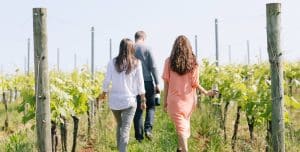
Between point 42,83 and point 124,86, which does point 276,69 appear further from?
point 42,83

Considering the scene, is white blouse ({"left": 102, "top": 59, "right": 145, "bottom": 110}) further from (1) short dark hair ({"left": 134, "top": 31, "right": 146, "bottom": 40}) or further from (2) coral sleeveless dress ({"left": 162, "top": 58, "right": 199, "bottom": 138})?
(1) short dark hair ({"left": 134, "top": 31, "right": 146, "bottom": 40})

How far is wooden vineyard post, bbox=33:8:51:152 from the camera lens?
21.0 feet

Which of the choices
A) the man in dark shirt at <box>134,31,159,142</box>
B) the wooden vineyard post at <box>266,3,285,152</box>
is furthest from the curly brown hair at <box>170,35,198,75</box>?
the man in dark shirt at <box>134,31,159,142</box>

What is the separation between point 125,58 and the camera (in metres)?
7.54

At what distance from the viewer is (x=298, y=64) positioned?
20.6 metres

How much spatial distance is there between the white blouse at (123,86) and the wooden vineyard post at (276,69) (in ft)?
6.34

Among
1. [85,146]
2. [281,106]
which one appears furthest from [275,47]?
[85,146]

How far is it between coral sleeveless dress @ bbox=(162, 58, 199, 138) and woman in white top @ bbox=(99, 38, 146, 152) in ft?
1.62

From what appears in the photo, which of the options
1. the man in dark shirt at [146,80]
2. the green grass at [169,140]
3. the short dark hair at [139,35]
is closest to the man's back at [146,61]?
the man in dark shirt at [146,80]

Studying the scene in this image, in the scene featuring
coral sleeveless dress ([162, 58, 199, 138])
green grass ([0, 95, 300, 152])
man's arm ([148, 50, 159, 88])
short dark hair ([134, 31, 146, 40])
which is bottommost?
green grass ([0, 95, 300, 152])

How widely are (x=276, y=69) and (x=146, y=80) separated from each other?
143 inches

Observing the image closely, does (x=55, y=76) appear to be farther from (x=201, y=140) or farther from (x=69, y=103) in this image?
(x=201, y=140)

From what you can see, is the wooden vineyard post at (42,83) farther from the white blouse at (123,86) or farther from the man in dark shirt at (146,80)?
the man in dark shirt at (146,80)

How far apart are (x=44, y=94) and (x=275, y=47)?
2626 mm
